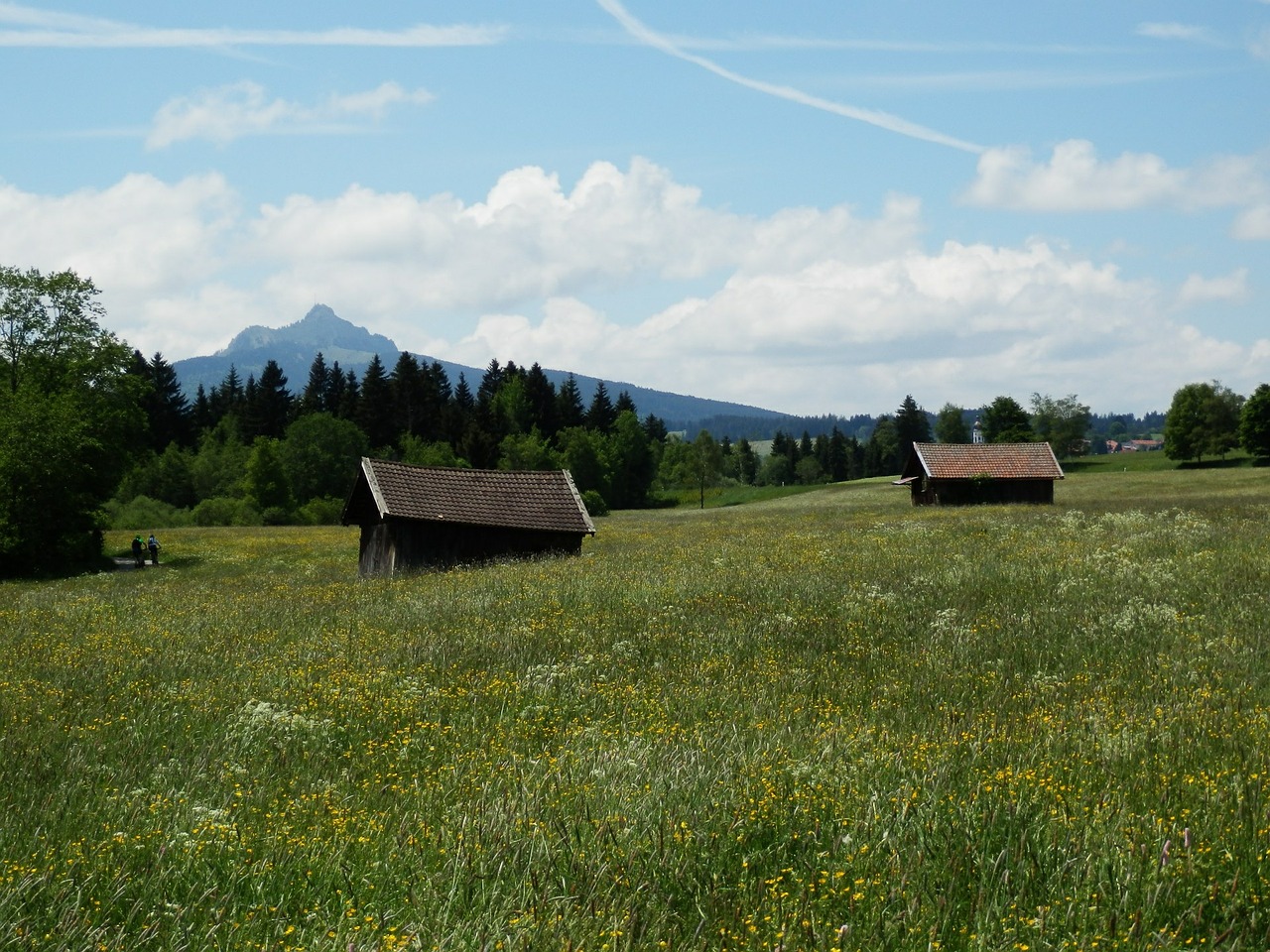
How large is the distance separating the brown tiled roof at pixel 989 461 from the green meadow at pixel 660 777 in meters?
49.4

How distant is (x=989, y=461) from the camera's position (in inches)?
2537

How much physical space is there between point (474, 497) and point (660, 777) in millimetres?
27839

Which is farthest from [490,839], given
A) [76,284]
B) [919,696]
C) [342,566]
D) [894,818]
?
[76,284]

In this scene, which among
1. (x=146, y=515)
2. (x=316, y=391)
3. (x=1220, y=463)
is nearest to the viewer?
(x=146, y=515)

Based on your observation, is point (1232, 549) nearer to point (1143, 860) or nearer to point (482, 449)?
point (1143, 860)

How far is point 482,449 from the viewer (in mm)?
99125

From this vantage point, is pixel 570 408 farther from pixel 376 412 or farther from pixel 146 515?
pixel 146 515

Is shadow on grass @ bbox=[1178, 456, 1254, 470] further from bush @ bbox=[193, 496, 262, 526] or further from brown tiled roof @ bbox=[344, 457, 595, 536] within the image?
brown tiled roof @ bbox=[344, 457, 595, 536]

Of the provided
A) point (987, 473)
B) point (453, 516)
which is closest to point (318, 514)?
point (987, 473)

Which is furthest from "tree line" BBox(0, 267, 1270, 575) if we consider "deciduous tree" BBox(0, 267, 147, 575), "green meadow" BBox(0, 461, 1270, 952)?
"green meadow" BBox(0, 461, 1270, 952)

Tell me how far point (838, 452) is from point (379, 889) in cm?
17973

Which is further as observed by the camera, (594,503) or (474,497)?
(594,503)

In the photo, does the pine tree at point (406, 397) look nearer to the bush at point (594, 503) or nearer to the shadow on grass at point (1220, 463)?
the bush at point (594, 503)

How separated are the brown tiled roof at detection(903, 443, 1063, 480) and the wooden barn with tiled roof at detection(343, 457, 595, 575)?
36072 millimetres
